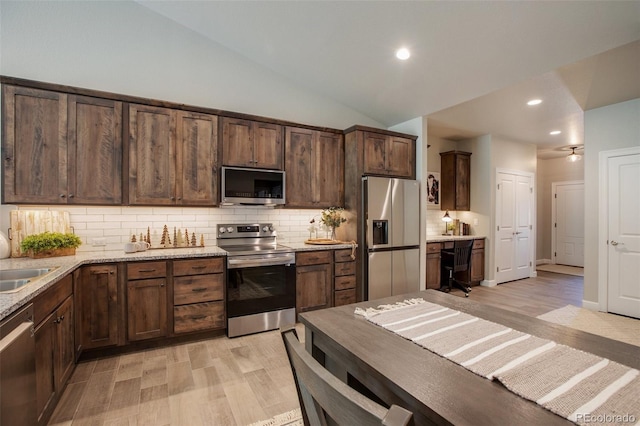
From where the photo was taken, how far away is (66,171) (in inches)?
113

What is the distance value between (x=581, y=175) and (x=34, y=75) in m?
10.4

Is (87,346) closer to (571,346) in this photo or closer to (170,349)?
(170,349)

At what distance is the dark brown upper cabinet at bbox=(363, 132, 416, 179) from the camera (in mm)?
4188

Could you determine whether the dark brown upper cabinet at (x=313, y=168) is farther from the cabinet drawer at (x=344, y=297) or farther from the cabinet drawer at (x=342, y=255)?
the cabinet drawer at (x=344, y=297)

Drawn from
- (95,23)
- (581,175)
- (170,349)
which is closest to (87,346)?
(170,349)

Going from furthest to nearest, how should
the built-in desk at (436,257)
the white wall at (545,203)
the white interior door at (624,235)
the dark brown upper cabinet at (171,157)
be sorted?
the white wall at (545,203) < the built-in desk at (436,257) < the white interior door at (624,235) < the dark brown upper cabinet at (171,157)

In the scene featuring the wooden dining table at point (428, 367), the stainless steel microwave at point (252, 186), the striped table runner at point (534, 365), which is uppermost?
the stainless steel microwave at point (252, 186)

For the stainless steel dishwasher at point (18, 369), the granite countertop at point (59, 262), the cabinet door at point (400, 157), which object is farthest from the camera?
the cabinet door at point (400, 157)

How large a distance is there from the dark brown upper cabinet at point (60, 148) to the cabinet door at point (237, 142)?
1.03m

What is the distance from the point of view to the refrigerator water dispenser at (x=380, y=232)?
407 centimetres

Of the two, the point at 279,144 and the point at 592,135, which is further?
the point at 592,135

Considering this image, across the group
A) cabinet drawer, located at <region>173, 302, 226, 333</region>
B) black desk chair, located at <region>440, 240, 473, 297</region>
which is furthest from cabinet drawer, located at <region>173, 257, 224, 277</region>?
black desk chair, located at <region>440, 240, 473, 297</region>

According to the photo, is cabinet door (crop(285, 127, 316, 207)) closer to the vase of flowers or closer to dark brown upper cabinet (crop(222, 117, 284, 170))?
dark brown upper cabinet (crop(222, 117, 284, 170))

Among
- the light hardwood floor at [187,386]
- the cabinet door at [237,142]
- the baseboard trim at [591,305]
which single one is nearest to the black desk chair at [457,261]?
the baseboard trim at [591,305]
